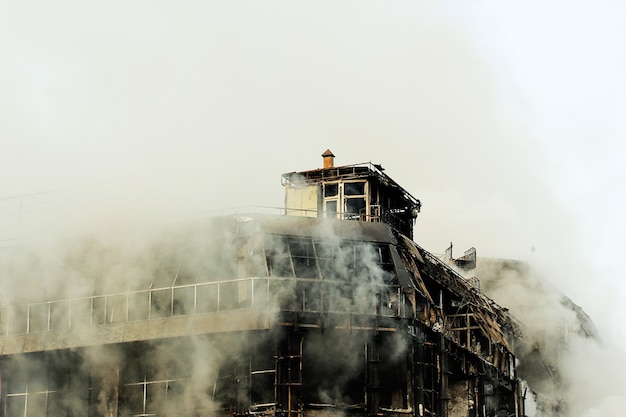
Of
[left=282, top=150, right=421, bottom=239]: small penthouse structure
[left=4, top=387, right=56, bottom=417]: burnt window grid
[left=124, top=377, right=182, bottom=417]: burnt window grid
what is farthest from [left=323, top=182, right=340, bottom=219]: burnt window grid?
[left=4, top=387, right=56, bottom=417]: burnt window grid

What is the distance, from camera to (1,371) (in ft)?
149

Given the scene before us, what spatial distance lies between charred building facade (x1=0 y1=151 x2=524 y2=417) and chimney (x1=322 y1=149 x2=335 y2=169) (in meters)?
7.00

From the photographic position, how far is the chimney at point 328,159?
169 feet

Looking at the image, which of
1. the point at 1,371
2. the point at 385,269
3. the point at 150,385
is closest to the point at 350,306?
the point at 385,269

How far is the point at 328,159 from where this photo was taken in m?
51.6

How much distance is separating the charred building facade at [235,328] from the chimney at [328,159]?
7003 millimetres

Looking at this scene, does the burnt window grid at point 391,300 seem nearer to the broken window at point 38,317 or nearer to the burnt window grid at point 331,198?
the burnt window grid at point 331,198

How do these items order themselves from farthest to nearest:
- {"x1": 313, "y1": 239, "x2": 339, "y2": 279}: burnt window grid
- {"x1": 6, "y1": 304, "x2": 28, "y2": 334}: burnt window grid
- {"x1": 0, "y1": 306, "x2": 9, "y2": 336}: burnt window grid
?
{"x1": 0, "y1": 306, "x2": 9, "y2": 336}: burnt window grid < {"x1": 6, "y1": 304, "x2": 28, "y2": 334}: burnt window grid < {"x1": 313, "y1": 239, "x2": 339, "y2": 279}: burnt window grid

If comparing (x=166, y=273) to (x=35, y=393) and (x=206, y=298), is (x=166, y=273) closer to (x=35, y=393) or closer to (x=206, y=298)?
(x=206, y=298)

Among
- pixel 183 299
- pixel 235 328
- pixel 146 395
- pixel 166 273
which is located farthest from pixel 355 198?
pixel 146 395

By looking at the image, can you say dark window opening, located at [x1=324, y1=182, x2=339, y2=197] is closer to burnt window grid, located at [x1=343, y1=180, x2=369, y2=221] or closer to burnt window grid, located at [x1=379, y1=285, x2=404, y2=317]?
burnt window grid, located at [x1=343, y1=180, x2=369, y2=221]

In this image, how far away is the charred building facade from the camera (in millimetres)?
40469

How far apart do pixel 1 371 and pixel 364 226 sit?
1731 centimetres

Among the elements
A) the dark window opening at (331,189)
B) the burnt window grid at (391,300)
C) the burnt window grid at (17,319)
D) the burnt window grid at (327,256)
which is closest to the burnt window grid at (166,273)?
the burnt window grid at (327,256)
